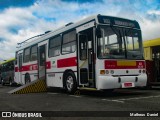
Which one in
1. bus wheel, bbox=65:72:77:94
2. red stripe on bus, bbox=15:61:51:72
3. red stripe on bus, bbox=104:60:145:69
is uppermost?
red stripe on bus, bbox=15:61:51:72

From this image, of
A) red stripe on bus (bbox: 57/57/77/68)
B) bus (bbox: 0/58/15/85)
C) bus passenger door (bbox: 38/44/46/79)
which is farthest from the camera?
bus (bbox: 0/58/15/85)

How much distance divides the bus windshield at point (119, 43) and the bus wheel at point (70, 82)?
221cm

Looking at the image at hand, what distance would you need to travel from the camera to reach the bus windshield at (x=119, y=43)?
37.2 ft

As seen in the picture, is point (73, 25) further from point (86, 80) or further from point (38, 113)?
point (38, 113)

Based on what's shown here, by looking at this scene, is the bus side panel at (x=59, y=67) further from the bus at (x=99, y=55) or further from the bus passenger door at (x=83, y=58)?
the bus passenger door at (x=83, y=58)

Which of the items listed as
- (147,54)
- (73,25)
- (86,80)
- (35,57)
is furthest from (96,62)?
(35,57)

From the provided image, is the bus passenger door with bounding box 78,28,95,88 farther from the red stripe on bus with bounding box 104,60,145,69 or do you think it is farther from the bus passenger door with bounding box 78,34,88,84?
the red stripe on bus with bounding box 104,60,145,69

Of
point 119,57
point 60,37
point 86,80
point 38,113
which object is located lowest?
point 38,113

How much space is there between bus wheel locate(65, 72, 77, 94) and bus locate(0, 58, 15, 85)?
48.7ft

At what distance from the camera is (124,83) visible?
11.5 m

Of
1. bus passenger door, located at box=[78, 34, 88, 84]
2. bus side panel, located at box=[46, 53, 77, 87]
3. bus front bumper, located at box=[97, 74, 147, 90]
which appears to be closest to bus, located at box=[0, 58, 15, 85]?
bus side panel, located at box=[46, 53, 77, 87]

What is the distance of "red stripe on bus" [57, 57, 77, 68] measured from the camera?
12920 mm

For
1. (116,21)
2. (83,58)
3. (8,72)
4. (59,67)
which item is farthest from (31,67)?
(8,72)

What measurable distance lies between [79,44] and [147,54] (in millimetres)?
4498
